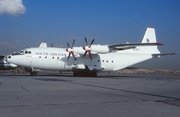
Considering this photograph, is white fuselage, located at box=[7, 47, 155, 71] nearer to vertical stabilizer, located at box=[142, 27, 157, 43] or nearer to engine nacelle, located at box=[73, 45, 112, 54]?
engine nacelle, located at box=[73, 45, 112, 54]

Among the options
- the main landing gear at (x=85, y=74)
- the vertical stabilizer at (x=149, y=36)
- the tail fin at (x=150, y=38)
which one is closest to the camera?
the main landing gear at (x=85, y=74)

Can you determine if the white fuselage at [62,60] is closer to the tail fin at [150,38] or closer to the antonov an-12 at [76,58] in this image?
the antonov an-12 at [76,58]

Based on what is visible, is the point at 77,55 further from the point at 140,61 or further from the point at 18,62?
the point at 140,61

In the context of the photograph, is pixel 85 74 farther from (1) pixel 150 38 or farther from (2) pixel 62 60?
(1) pixel 150 38

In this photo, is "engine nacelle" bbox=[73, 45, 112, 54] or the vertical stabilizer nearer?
"engine nacelle" bbox=[73, 45, 112, 54]

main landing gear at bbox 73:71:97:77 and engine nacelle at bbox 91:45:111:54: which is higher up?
engine nacelle at bbox 91:45:111:54

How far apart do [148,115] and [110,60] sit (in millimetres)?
28469


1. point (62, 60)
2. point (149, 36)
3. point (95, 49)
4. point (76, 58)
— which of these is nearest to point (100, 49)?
point (95, 49)

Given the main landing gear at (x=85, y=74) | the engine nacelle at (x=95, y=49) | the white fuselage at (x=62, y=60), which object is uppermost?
the engine nacelle at (x=95, y=49)

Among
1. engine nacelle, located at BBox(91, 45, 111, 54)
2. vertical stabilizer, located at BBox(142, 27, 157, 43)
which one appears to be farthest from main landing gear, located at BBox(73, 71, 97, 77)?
vertical stabilizer, located at BBox(142, 27, 157, 43)

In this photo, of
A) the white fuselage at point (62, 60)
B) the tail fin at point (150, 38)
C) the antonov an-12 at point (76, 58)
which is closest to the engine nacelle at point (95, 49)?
the antonov an-12 at point (76, 58)

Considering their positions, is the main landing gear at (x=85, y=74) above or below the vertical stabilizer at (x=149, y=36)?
below

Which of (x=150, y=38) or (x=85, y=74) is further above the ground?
(x=150, y=38)

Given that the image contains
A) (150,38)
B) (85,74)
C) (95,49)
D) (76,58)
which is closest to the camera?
(95,49)
